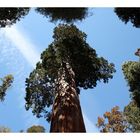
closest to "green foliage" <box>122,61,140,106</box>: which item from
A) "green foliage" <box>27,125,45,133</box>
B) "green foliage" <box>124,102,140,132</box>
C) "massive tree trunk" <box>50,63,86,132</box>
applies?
"green foliage" <box>124,102,140,132</box>

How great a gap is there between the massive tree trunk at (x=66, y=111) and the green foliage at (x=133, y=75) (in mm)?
7961

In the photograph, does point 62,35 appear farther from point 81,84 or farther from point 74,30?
point 81,84

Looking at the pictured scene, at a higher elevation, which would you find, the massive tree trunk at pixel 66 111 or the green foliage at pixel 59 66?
the green foliage at pixel 59 66

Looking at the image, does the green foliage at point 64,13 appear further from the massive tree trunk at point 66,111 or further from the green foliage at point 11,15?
the massive tree trunk at point 66,111

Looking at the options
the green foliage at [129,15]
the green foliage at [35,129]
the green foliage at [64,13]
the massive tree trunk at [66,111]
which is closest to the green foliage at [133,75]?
the green foliage at [129,15]

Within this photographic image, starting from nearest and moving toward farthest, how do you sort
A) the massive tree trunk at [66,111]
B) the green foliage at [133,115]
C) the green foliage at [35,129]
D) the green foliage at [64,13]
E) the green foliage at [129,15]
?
the massive tree trunk at [66,111] → the green foliage at [35,129] → the green foliage at [129,15] → the green foliage at [64,13] → the green foliage at [133,115]

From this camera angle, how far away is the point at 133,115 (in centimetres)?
1795

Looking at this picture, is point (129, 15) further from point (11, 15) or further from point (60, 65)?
point (11, 15)

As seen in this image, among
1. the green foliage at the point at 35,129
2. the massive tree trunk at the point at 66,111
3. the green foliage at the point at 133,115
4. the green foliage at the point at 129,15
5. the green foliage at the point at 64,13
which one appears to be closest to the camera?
the massive tree trunk at the point at 66,111

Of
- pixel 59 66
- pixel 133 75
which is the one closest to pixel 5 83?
pixel 59 66

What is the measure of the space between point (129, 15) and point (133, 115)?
5.61 metres

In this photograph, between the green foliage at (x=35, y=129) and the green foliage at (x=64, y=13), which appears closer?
the green foliage at (x=35, y=129)

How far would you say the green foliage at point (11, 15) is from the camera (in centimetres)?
1533

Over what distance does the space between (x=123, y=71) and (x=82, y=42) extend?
3.32 m
